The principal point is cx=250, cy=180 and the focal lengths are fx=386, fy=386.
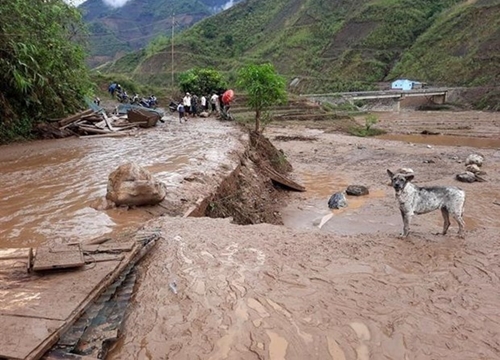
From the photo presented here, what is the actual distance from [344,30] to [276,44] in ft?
54.5

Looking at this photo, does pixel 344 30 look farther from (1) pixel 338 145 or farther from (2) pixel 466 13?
(1) pixel 338 145

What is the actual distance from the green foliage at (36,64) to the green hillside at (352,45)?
56841 mm

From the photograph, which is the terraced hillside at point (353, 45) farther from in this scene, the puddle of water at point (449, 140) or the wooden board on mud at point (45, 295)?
the wooden board on mud at point (45, 295)

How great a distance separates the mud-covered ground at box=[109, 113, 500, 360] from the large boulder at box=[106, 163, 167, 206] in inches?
30.5

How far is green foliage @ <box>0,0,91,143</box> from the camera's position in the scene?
507 inches

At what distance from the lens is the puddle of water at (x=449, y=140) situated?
1103 inches

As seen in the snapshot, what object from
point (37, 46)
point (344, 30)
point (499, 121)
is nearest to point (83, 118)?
point (37, 46)

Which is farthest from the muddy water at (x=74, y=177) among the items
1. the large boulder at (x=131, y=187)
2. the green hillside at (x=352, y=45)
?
the green hillside at (x=352, y=45)

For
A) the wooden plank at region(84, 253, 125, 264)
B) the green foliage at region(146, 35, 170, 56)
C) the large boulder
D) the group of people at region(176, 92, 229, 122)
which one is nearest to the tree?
the group of people at region(176, 92, 229, 122)

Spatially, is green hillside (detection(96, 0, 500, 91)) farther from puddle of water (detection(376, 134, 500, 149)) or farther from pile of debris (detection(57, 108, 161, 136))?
pile of debris (detection(57, 108, 161, 136))

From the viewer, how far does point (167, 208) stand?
763 cm

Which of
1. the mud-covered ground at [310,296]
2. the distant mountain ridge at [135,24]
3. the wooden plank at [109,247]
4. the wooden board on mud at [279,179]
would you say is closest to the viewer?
the mud-covered ground at [310,296]

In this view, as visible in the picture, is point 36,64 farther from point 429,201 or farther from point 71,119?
point 429,201

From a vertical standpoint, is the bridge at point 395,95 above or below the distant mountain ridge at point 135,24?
below
